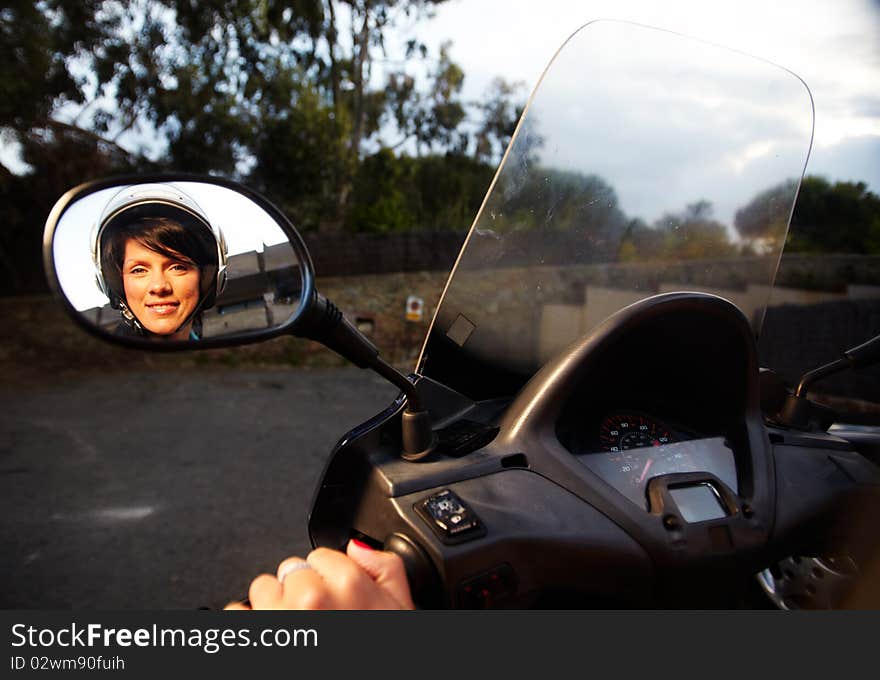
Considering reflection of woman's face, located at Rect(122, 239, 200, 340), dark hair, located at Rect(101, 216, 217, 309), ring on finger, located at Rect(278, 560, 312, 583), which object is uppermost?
dark hair, located at Rect(101, 216, 217, 309)

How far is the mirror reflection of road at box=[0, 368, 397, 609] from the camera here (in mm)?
3881

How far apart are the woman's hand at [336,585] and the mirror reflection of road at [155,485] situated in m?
2.29

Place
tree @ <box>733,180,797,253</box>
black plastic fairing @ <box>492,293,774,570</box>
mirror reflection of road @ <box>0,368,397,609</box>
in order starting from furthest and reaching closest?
mirror reflection of road @ <box>0,368,397,609</box> < tree @ <box>733,180,797,253</box> < black plastic fairing @ <box>492,293,774,570</box>

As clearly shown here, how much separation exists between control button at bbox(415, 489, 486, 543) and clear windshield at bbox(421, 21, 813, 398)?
1.27ft

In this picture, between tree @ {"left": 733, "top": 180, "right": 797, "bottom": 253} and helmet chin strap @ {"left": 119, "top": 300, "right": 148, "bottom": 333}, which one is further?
tree @ {"left": 733, "top": 180, "right": 797, "bottom": 253}

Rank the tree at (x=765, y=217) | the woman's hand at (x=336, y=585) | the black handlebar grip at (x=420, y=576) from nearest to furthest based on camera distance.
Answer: the woman's hand at (x=336, y=585)
the black handlebar grip at (x=420, y=576)
the tree at (x=765, y=217)

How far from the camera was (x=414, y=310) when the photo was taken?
12.1m

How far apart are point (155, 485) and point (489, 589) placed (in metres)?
5.01

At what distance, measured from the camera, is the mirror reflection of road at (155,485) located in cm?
388

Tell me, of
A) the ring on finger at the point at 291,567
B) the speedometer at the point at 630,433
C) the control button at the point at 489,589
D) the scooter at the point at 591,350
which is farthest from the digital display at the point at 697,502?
the ring on finger at the point at 291,567

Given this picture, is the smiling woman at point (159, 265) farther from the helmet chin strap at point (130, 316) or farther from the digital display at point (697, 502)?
the digital display at point (697, 502)

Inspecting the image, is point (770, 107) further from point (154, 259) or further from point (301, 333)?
point (154, 259)

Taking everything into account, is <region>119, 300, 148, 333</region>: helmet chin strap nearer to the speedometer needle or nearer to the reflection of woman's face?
the reflection of woman's face

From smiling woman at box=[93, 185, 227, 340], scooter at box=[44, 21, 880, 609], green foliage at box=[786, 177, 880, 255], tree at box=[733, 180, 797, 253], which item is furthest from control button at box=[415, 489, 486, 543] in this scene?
green foliage at box=[786, 177, 880, 255]
